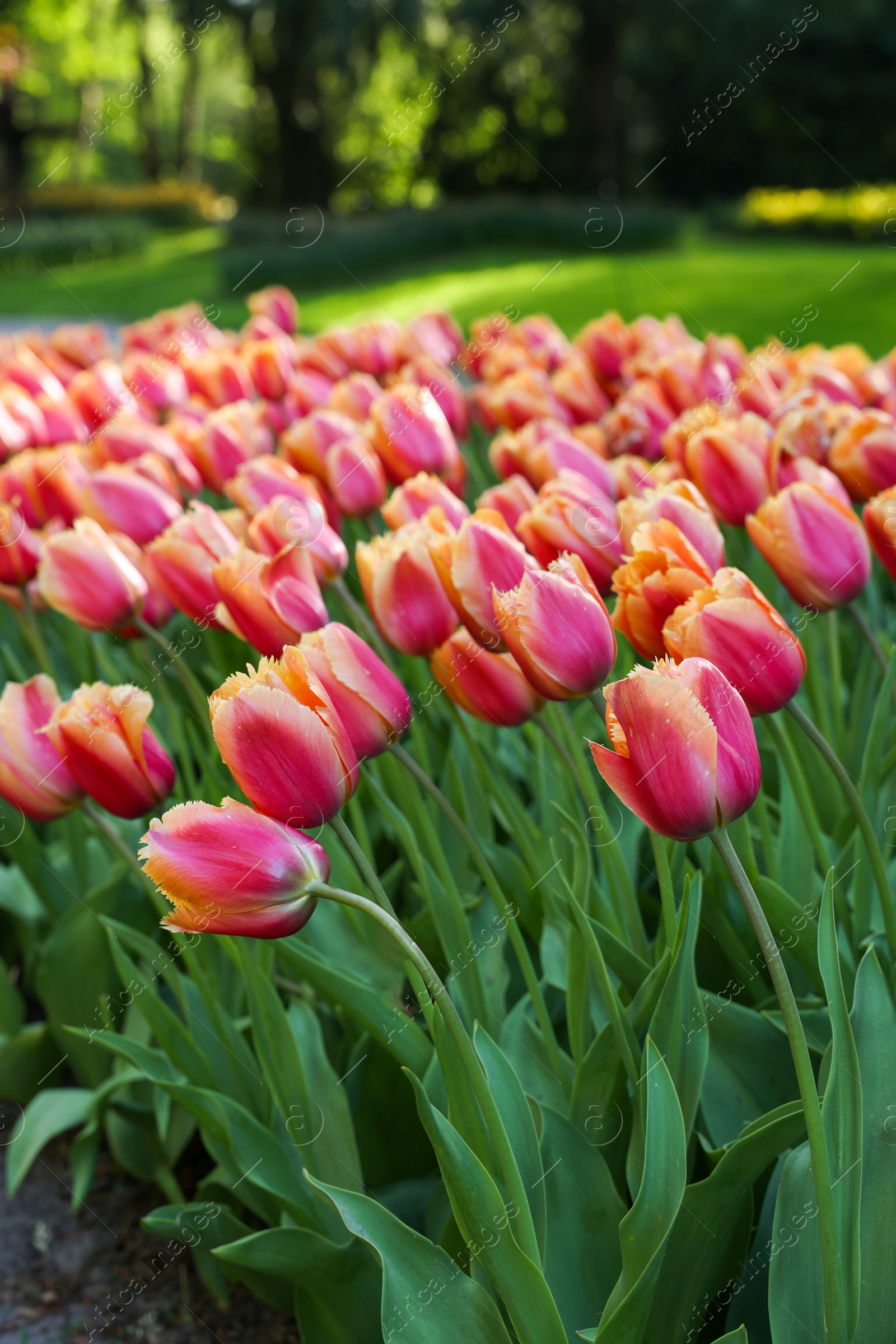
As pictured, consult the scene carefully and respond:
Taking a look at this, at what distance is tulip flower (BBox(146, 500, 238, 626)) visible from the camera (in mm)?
1616

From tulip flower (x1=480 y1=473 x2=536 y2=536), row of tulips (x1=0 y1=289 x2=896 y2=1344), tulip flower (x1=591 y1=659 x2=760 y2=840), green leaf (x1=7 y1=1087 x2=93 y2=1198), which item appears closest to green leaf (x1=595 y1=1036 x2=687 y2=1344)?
row of tulips (x1=0 y1=289 x2=896 y2=1344)

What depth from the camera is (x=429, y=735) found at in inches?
80.4

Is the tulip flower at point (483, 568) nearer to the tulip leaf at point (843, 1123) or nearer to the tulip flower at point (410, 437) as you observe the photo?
the tulip leaf at point (843, 1123)

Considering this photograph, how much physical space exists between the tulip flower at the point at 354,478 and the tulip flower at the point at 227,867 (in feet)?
4.26

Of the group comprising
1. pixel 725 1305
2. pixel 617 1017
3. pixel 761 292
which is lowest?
pixel 725 1305

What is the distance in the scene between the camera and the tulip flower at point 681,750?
88cm

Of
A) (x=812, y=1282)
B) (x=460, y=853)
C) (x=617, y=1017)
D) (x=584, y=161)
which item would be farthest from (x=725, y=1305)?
(x=584, y=161)

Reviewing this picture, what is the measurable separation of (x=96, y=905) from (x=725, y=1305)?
1122 mm

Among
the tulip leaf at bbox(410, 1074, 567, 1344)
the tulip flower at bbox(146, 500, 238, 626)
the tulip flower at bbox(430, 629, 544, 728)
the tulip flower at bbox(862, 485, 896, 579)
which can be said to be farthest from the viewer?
the tulip flower at bbox(146, 500, 238, 626)

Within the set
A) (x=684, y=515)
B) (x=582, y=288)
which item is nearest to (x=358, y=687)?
(x=684, y=515)

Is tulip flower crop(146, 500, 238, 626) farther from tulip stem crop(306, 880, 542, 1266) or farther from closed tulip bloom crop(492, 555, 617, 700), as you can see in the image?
tulip stem crop(306, 880, 542, 1266)

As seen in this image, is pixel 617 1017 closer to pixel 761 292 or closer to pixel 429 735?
pixel 429 735

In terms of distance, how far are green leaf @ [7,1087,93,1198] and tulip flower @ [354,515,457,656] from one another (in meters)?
0.90

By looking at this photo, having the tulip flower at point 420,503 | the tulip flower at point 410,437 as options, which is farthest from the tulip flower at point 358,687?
the tulip flower at point 410,437
